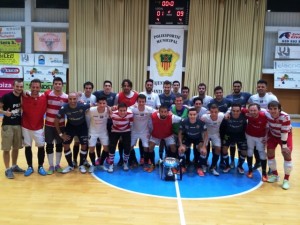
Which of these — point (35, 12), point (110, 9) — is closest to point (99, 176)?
point (110, 9)

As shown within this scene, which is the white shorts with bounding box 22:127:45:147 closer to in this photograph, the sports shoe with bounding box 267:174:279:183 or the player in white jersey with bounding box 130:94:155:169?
the player in white jersey with bounding box 130:94:155:169

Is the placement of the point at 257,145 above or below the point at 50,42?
below

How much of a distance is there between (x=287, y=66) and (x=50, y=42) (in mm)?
8636

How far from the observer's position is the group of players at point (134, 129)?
4836 mm

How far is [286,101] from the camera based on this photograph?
11.7 m

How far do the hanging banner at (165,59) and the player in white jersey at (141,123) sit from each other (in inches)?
233

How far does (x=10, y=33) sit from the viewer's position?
38.1 ft

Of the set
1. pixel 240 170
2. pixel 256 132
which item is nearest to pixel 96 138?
pixel 240 170

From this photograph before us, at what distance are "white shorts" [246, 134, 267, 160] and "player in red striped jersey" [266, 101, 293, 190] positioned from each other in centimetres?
11

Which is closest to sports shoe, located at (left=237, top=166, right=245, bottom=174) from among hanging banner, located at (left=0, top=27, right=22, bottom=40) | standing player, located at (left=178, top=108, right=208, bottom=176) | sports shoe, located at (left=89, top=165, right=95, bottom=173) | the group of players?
the group of players

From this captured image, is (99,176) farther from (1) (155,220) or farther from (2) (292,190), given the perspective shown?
(2) (292,190)

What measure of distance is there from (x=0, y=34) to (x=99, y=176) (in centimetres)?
894

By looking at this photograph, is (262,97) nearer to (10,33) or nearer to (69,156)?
(69,156)

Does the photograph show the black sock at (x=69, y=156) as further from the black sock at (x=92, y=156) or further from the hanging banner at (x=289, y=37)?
the hanging banner at (x=289, y=37)
